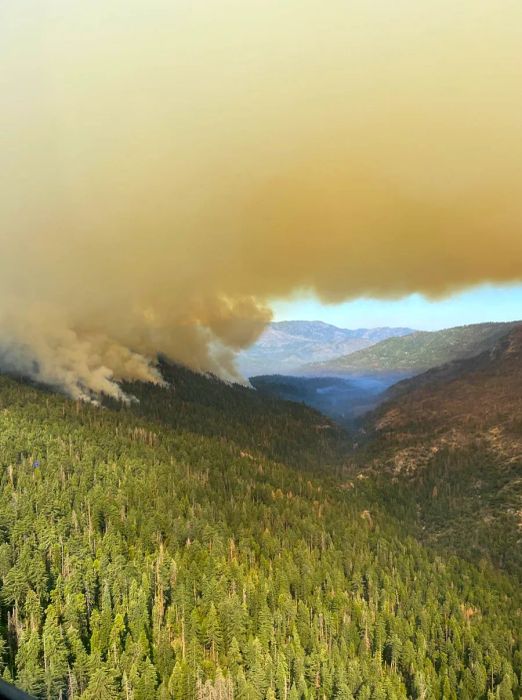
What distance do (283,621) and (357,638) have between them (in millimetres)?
23422

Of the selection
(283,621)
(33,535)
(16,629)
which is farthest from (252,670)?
(33,535)

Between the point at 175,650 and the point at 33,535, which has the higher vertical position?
the point at 33,535

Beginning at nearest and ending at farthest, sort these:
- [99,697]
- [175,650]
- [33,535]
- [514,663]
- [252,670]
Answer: [99,697], [252,670], [175,650], [514,663], [33,535]

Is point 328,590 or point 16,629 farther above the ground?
point 16,629

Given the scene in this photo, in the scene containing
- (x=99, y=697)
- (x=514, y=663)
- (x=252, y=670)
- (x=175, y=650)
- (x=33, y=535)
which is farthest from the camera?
(x=33, y=535)

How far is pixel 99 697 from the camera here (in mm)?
92188

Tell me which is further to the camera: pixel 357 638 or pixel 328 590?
pixel 328 590

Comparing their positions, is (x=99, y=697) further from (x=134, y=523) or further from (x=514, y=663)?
(x=514, y=663)

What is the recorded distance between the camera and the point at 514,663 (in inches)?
5659

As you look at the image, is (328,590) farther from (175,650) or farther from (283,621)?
(175,650)

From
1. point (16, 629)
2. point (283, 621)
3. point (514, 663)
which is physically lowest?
point (514, 663)

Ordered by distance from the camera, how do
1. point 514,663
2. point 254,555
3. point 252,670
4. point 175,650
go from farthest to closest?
point 254,555 → point 514,663 → point 175,650 → point 252,670

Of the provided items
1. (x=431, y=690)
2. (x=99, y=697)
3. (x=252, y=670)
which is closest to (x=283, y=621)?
(x=252, y=670)

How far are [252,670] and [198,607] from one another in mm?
37734
